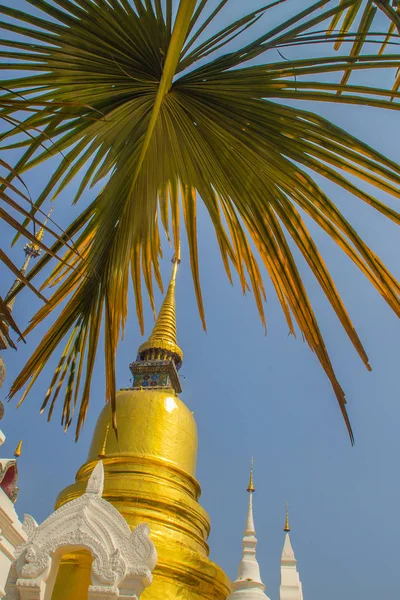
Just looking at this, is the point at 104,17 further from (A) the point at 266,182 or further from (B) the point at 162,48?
(A) the point at 266,182

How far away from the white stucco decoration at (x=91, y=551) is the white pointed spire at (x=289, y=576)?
3.48 m

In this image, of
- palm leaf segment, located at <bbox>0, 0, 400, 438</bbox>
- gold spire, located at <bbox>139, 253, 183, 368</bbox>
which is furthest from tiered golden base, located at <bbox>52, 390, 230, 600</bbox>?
palm leaf segment, located at <bbox>0, 0, 400, 438</bbox>

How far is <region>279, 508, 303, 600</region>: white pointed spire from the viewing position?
8594 mm

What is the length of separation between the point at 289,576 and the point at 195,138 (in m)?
8.76

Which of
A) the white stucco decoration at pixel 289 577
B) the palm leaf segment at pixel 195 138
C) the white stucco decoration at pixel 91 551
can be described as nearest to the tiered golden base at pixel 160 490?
the white stucco decoration at pixel 91 551

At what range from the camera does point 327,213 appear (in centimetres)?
154

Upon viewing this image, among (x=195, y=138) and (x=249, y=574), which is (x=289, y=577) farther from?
(x=195, y=138)

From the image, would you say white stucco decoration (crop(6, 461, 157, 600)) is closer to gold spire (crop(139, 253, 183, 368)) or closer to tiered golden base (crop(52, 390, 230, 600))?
tiered golden base (crop(52, 390, 230, 600))

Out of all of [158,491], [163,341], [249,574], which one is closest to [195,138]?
[158,491]

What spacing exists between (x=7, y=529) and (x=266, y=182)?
21.7ft

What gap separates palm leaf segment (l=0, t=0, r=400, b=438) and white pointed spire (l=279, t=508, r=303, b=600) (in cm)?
792

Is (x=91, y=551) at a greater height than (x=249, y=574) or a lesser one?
lesser

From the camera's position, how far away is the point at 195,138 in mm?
1657

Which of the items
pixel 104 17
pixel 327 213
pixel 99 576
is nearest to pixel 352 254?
pixel 327 213
